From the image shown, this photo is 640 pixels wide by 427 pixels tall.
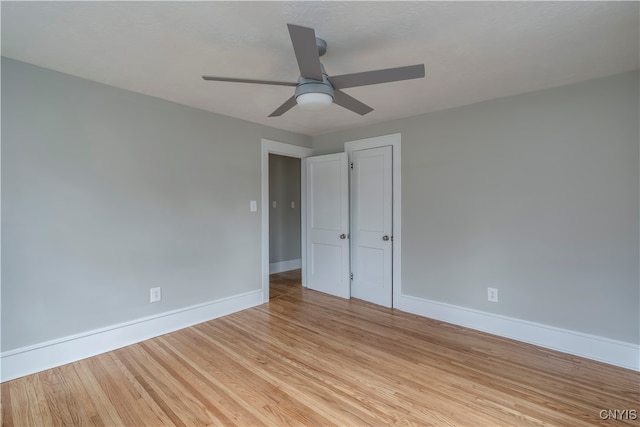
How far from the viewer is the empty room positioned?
1.75 metres

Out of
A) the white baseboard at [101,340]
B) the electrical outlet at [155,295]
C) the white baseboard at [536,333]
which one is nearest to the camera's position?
the white baseboard at [101,340]

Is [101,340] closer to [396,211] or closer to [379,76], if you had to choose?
[379,76]

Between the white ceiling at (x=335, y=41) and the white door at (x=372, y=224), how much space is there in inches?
46.6

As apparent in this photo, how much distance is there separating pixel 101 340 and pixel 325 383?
1935 mm

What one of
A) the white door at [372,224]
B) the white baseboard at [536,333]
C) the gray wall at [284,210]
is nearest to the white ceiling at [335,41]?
the white door at [372,224]

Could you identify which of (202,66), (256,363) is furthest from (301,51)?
(256,363)

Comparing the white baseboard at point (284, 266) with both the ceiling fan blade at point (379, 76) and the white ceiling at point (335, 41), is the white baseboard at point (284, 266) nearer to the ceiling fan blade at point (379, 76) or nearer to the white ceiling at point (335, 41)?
the white ceiling at point (335, 41)

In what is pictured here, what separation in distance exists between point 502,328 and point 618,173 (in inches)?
63.1

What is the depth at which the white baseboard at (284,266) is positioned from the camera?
5.52m

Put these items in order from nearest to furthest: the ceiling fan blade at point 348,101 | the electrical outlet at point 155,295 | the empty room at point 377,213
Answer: the empty room at point 377,213 < the ceiling fan blade at point 348,101 < the electrical outlet at point 155,295

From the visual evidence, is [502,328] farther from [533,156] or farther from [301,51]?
[301,51]

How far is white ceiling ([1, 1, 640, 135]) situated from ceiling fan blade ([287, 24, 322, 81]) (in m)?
0.26

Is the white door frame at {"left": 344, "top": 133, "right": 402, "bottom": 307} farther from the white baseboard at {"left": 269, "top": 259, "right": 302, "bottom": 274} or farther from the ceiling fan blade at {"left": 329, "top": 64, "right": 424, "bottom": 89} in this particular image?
the white baseboard at {"left": 269, "top": 259, "right": 302, "bottom": 274}

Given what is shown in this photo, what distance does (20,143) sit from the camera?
216cm
